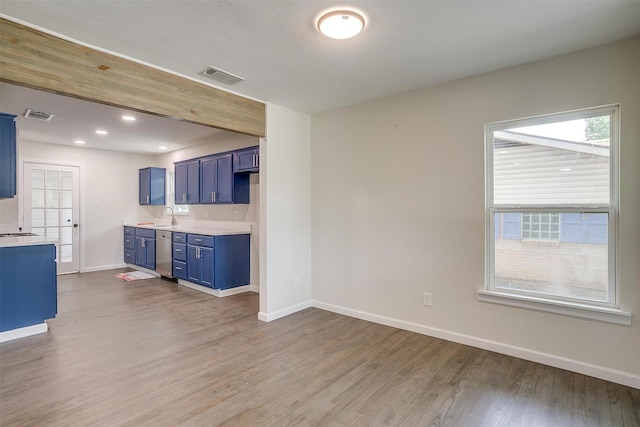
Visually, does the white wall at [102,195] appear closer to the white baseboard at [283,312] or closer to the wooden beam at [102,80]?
the white baseboard at [283,312]

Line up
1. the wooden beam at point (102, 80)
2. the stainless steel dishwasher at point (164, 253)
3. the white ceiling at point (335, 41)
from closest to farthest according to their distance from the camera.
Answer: the white ceiling at point (335, 41) → the wooden beam at point (102, 80) → the stainless steel dishwasher at point (164, 253)

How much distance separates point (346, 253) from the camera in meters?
3.89

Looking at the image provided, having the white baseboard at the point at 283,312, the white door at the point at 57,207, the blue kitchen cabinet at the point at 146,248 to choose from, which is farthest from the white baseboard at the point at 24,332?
the white door at the point at 57,207

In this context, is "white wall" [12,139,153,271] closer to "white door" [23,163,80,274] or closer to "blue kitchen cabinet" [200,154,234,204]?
"white door" [23,163,80,274]

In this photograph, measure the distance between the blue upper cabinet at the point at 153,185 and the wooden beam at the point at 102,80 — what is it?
4307 millimetres

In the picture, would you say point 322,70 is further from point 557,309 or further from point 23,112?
point 23,112

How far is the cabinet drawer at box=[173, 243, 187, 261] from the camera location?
5.24 meters

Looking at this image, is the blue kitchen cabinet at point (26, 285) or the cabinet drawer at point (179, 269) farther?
the cabinet drawer at point (179, 269)

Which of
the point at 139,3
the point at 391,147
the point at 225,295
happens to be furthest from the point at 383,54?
the point at 225,295

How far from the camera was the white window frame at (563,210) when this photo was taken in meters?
2.38

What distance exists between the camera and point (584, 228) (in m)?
2.54

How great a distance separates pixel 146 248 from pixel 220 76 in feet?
14.9

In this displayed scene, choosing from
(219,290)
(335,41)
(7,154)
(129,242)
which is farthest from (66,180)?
(335,41)

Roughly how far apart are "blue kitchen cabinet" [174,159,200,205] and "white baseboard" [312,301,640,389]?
3498mm
